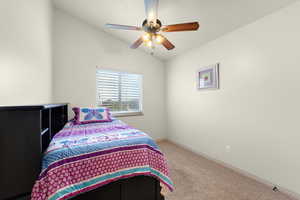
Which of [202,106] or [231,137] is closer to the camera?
[231,137]

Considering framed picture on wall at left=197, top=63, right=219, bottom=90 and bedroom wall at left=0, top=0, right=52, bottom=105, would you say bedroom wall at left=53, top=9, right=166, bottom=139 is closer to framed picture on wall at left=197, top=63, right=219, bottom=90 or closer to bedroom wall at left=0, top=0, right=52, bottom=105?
bedroom wall at left=0, top=0, right=52, bottom=105

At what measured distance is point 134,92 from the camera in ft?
11.2

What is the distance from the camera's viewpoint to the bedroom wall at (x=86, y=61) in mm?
2482

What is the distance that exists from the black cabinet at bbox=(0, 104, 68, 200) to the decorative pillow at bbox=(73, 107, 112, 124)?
136cm

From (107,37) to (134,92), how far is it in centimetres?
151

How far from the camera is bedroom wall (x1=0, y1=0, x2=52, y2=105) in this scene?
1.08 m

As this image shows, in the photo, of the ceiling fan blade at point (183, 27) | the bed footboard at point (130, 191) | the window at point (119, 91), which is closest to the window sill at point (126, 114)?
the window at point (119, 91)

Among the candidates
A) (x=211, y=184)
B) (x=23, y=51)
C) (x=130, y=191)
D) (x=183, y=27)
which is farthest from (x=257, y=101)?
(x=23, y=51)

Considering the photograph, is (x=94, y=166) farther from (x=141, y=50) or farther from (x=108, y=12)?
(x=141, y=50)

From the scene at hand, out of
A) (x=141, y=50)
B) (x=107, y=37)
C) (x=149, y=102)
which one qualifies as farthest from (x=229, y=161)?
(x=107, y=37)

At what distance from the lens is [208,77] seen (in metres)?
2.45

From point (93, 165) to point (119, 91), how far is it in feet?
7.72

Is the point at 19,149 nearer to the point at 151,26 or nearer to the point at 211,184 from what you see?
the point at 151,26

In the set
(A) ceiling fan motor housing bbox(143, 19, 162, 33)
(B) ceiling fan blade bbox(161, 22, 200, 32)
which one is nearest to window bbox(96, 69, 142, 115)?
(A) ceiling fan motor housing bbox(143, 19, 162, 33)
